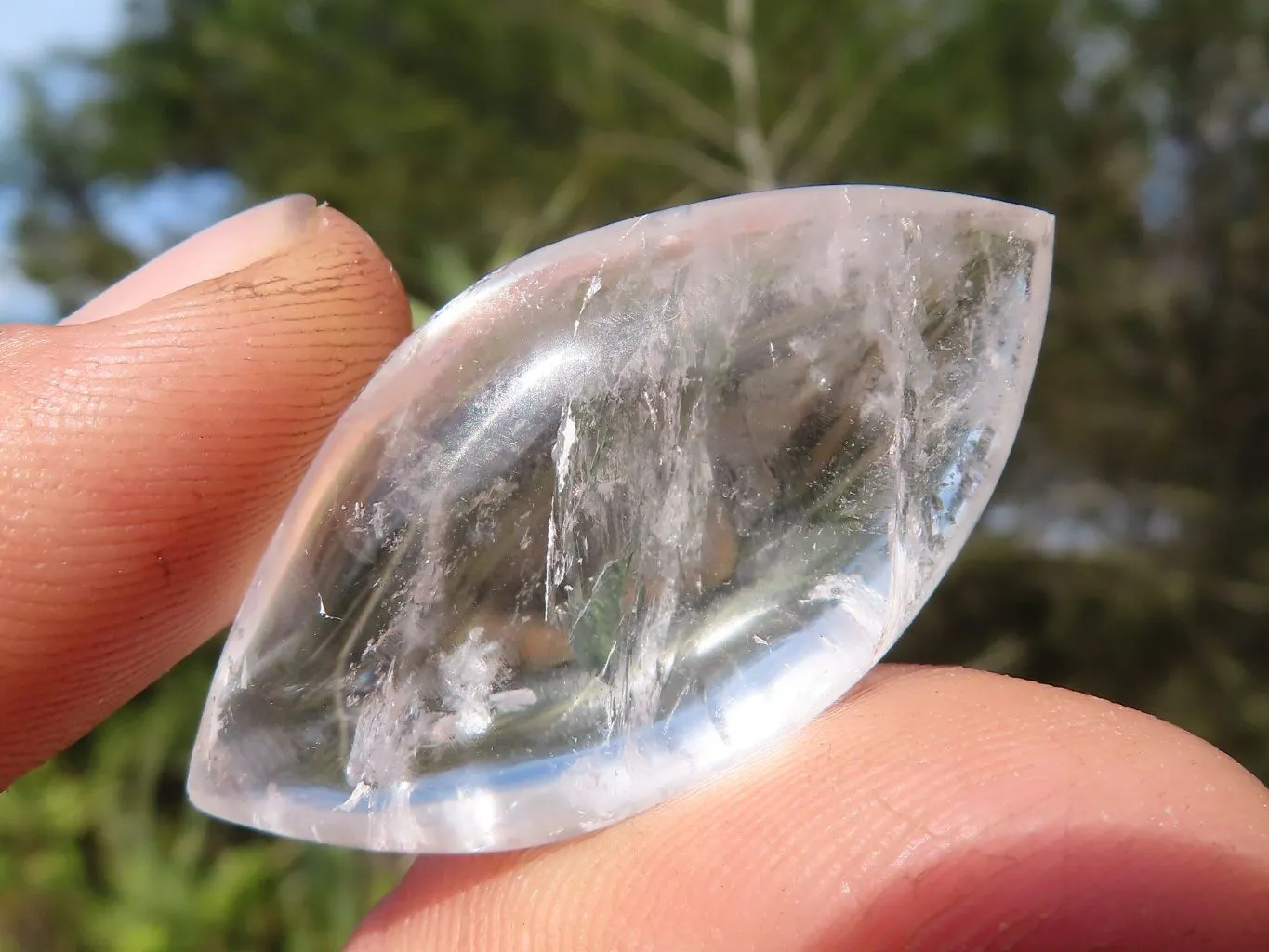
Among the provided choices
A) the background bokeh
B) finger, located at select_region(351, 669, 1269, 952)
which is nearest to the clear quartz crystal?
finger, located at select_region(351, 669, 1269, 952)

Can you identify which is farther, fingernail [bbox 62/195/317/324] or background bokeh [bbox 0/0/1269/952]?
background bokeh [bbox 0/0/1269/952]

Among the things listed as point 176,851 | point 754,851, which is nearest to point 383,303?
point 754,851

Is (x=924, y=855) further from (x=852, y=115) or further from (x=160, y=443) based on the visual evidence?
Result: (x=852, y=115)

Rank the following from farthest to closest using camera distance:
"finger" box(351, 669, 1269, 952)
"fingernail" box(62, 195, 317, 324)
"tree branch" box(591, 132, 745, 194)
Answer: "tree branch" box(591, 132, 745, 194), "fingernail" box(62, 195, 317, 324), "finger" box(351, 669, 1269, 952)

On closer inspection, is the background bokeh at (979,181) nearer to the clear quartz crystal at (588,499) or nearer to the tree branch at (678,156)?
the tree branch at (678,156)

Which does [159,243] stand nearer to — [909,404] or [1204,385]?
[909,404]

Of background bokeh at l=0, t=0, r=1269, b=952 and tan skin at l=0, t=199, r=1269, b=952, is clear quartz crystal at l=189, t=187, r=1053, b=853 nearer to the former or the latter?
tan skin at l=0, t=199, r=1269, b=952

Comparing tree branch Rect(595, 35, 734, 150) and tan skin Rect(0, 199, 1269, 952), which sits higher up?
tree branch Rect(595, 35, 734, 150)
